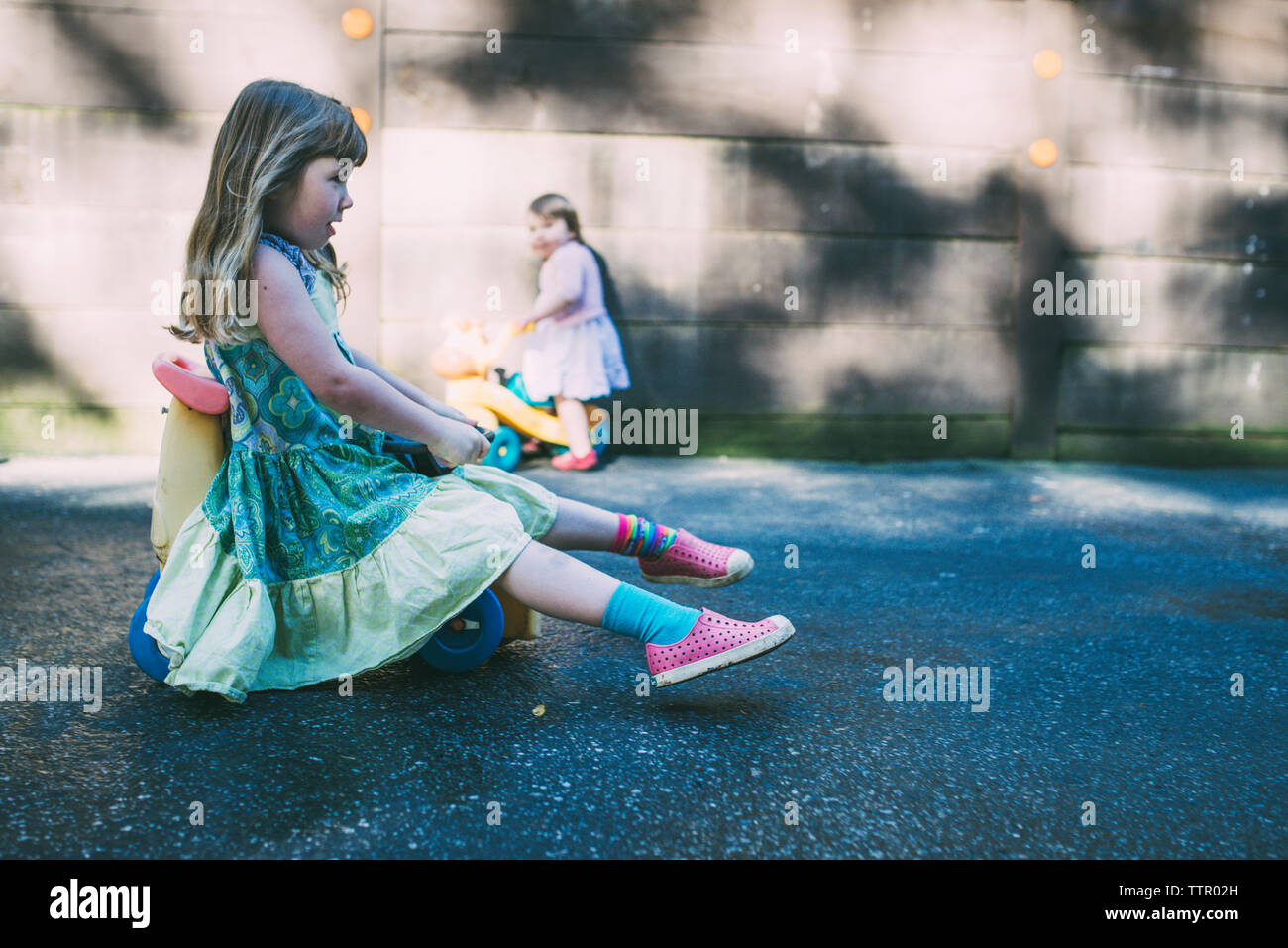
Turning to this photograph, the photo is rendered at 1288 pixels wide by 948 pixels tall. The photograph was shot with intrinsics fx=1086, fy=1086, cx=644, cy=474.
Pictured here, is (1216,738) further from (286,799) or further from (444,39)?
(444,39)

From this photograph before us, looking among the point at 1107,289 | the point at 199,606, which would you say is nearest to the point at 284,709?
the point at 199,606

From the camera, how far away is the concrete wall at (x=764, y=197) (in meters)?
4.95

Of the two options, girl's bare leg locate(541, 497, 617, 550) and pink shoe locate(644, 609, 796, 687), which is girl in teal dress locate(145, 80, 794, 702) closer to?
pink shoe locate(644, 609, 796, 687)

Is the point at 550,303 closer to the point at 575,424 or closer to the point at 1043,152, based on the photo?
the point at 575,424

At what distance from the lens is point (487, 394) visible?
503 cm

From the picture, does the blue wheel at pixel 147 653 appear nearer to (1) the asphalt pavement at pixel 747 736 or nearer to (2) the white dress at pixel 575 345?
(1) the asphalt pavement at pixel 747 736

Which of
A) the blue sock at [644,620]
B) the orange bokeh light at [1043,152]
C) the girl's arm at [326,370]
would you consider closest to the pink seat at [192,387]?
the girl's arm at [326,370]

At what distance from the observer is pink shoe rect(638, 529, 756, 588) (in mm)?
2389

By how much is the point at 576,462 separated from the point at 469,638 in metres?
2.79

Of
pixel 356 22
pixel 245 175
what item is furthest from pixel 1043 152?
pixel 245 175

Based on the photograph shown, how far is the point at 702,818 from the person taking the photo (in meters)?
Result: 1.65

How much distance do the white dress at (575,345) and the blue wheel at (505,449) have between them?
0.70 ft

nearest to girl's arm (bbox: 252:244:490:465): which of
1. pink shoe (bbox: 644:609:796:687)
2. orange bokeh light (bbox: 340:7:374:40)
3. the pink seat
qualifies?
A: the pink seat

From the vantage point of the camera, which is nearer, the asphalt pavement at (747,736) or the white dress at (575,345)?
the asphalt pavement at (747,736)
